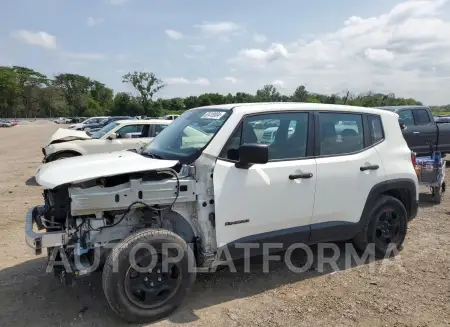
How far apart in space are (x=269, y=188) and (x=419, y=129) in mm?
9891

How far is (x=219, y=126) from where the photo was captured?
3895mm

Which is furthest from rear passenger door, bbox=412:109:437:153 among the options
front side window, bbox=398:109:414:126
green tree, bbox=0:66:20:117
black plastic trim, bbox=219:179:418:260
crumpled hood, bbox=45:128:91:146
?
green tree, bbox=0:66:20:117

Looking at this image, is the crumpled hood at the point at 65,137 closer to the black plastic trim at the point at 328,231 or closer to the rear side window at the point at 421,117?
the black plastic trim at the point at 328,231

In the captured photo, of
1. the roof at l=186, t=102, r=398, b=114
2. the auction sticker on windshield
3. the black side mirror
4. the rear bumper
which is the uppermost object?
the roof at l=186, t=102, r=398, b=114

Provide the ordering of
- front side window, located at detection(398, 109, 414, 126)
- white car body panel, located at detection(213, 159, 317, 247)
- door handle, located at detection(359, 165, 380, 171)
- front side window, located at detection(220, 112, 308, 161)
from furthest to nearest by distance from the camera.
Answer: front side window, located at detection(398, 109, 414, 126), door handle, located at detection(359, 165, 380, 171), front side window, located at detection(220, 112, 308, 161), white car body panel, located at detection(213, 159, 317, 247)

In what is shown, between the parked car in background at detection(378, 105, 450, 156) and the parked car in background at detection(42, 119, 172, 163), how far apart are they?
7.23 metres

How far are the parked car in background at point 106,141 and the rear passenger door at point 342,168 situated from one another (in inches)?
271

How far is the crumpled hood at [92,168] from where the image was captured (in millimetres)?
3357

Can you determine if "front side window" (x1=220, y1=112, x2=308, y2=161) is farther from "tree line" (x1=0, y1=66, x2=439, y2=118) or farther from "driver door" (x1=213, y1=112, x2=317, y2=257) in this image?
"tree line" (x1=0, y1=66, x2=439, y2=118)

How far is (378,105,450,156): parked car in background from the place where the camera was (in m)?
11.8

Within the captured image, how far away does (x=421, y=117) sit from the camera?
1220cm

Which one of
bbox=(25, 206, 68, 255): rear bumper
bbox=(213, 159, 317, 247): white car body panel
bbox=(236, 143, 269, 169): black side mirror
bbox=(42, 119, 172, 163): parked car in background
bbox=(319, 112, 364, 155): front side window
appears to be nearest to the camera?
bbox=(25, 206, 68, 255): rear bumper

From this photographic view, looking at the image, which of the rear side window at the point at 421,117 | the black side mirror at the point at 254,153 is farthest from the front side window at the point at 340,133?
the rear side window at the point at 421,117

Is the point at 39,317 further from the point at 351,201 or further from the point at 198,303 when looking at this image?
the point at 351,201
